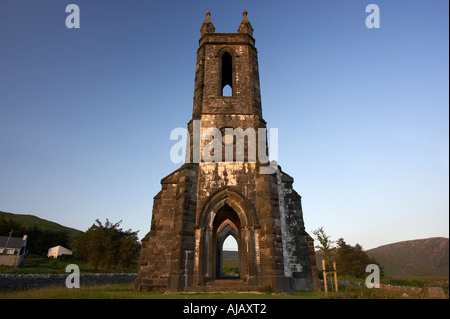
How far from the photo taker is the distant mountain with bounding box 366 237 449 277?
48.3 m

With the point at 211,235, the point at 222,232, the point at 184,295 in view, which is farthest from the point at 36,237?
the point at 184,295

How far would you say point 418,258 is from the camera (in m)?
57.1

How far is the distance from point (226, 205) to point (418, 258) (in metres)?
66.8

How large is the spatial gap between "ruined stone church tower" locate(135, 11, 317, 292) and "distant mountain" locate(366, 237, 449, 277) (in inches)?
1594

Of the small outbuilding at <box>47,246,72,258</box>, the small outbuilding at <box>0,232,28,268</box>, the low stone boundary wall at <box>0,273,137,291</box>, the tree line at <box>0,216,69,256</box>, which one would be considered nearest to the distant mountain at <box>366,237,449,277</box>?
the low stone boundary wall at <box>0,273,137,291</box>

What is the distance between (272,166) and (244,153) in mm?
1604

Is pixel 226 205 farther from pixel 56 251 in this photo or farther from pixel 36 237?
pixel 36 237

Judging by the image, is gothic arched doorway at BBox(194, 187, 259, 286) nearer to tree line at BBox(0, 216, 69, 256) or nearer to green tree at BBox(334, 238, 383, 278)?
green tree at BBox(334, 238, 383, 278)

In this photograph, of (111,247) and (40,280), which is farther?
(111,247)

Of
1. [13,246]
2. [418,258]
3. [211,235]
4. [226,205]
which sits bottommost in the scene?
[418,258]
